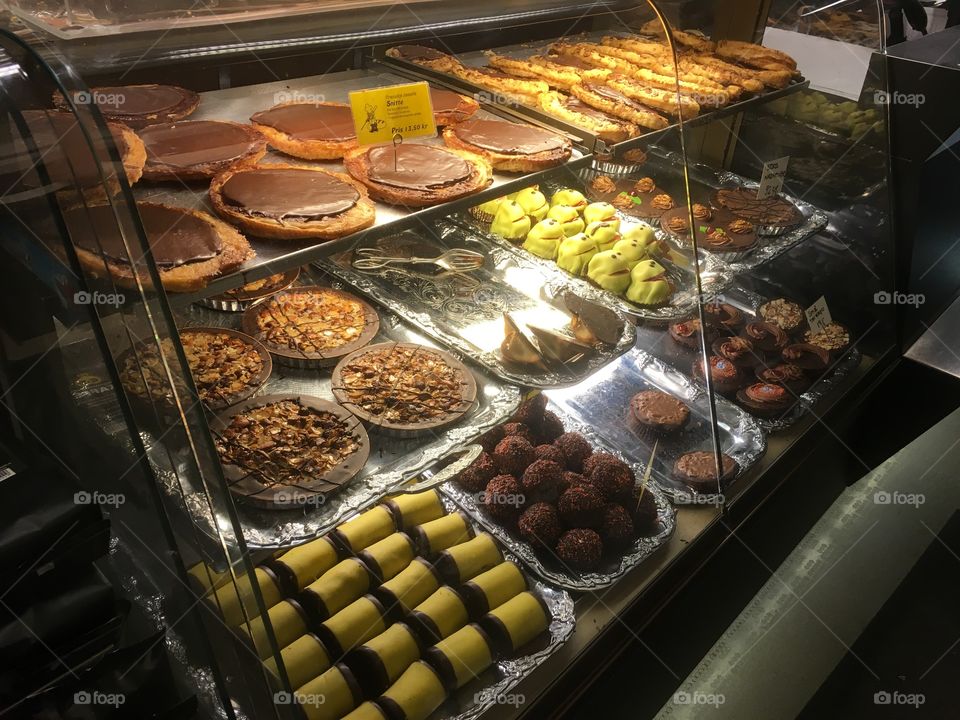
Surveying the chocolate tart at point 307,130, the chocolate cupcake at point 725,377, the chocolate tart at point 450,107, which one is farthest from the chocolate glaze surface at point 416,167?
the chocolate cupcake at point 725,377

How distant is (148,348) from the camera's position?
4.54ft

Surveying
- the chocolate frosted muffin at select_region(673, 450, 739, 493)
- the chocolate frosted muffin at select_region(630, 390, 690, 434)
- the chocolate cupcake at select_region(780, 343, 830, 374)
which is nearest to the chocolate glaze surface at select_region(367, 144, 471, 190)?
the chocolate frosted muffin at select_region(630, 390, 690, 434)

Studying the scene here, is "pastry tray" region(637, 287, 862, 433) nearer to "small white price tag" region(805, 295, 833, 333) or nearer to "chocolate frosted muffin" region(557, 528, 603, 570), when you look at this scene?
"small white price tag" region(805, 295, 833, 333)

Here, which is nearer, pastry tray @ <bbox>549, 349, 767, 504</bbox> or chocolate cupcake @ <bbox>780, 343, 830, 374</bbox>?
pastry tray @ <bbox>549, 349, 767, 504</bbox>

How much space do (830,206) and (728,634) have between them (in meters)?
1.98

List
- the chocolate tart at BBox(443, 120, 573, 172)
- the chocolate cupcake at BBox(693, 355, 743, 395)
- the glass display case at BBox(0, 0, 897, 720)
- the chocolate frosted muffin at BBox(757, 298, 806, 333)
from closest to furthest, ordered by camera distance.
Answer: the glass display case at BBox(0, 0, 897, 720), the chocolate tart at BBox(443, 120, 573, 172), the chocolate cupcake at BBox(693, 355, 743, 395), the chocolate frosted muffin at BBox(757, 298, 806, 333)

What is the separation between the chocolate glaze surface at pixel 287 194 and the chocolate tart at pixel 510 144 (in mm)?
477

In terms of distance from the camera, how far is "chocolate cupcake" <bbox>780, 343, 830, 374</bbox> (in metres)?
3.22

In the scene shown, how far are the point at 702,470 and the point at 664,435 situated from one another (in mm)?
179

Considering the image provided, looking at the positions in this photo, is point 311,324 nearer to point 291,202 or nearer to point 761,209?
point 291,202

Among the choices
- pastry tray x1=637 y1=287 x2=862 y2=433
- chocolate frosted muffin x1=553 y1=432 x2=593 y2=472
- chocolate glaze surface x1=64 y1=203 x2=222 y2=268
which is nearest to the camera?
chocolate glaze surface x1=64 y1=203 x2=222 y2=268

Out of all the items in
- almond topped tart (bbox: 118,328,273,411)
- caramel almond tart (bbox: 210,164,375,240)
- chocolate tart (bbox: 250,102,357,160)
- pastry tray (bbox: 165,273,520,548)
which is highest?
chocolate tart (bbox: 250,102,357,160)

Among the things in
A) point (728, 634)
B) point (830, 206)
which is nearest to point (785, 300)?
point (830, 206)

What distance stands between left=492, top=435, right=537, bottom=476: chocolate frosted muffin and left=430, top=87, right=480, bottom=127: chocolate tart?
1.05m
